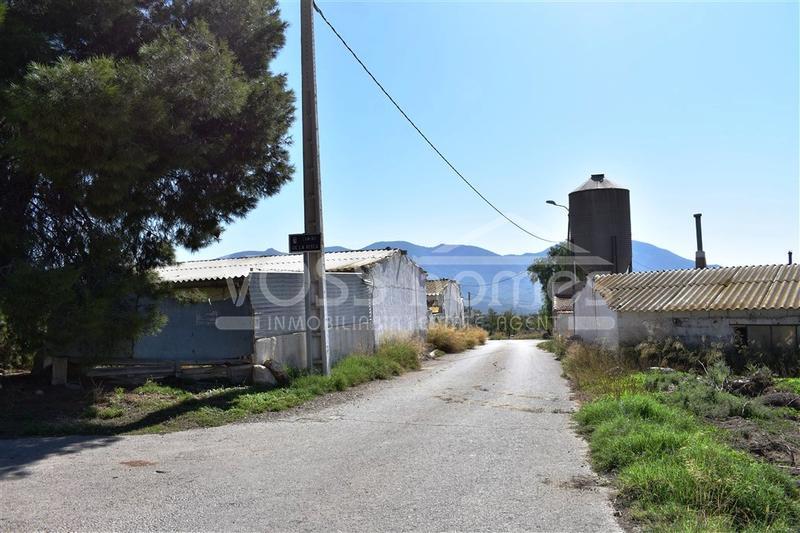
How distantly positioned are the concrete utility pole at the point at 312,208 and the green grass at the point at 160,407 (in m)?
0.75

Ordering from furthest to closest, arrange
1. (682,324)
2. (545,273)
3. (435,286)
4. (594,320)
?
(545,273) < (435,286) < (594,320) < (682,324)

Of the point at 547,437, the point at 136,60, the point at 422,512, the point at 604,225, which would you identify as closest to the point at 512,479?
the point at 422,512

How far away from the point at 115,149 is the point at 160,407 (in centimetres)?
426

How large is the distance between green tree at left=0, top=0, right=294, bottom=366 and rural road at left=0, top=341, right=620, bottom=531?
2090 mm

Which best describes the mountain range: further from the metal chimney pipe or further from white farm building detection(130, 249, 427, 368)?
white farm building detection(130, 249, 427, 368)

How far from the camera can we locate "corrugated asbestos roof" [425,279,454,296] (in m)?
40.2

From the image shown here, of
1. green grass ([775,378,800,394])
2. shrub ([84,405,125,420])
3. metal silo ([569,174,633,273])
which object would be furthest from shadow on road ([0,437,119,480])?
metal silo ([569,174,633,273])

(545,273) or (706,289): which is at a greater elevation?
(545,273)

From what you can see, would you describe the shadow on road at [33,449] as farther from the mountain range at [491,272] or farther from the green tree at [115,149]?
the mountain range at [491,272]

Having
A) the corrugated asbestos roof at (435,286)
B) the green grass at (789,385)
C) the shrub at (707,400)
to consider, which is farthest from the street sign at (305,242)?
the corrugated asbestos roof at (435,286)

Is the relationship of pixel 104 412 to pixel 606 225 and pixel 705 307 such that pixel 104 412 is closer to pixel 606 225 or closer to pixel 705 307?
pixel 705 307

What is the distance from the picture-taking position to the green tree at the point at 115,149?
7.68m

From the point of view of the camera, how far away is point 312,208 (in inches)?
495

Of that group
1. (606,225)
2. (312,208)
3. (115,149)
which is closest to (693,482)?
(115,149)
